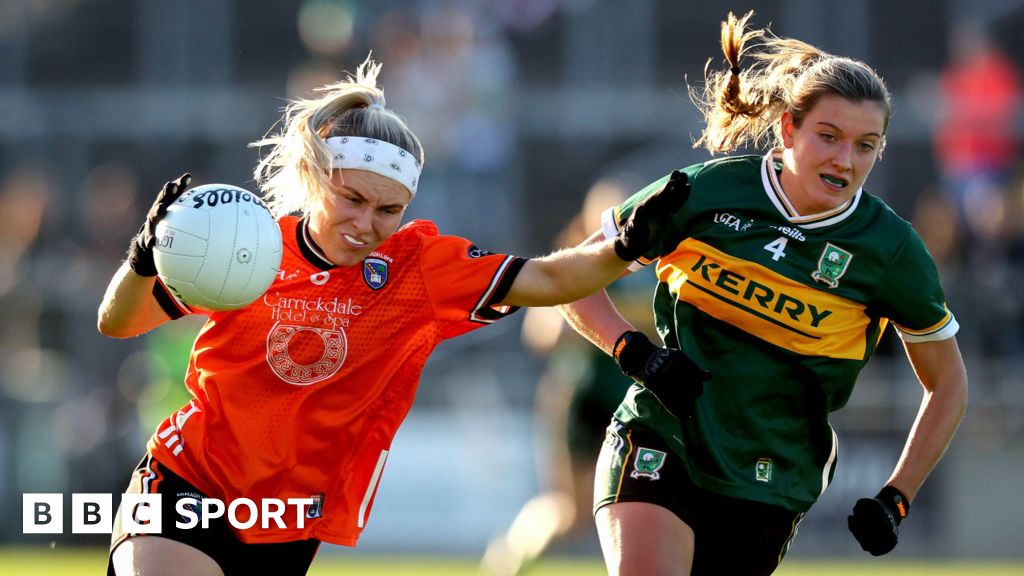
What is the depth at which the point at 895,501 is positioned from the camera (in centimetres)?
504

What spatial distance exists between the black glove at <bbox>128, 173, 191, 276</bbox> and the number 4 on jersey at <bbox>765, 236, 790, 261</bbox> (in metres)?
1.82

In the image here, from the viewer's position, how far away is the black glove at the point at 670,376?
4703mm

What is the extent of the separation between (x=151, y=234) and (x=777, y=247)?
6.35 feet

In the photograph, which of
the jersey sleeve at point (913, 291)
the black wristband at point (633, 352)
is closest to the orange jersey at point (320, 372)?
the black wristband at point (633, 352)

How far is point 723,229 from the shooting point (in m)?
4.98

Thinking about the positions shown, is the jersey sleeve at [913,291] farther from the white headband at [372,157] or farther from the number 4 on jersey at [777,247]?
the white headband at [372,157]

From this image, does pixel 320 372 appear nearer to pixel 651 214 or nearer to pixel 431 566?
pixel 651 214

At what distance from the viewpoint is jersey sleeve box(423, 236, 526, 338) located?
15.9 feet

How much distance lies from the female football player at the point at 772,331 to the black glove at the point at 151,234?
4.72 ft

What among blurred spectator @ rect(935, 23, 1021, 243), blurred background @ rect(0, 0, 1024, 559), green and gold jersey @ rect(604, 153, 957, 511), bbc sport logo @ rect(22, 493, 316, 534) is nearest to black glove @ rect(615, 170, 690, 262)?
green and gold jersey @ rect(604, 153, 957, 511)

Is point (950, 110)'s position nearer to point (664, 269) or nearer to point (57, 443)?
point (57, 443)

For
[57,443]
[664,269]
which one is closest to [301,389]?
[664,269]

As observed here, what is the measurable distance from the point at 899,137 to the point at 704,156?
70.4 inches

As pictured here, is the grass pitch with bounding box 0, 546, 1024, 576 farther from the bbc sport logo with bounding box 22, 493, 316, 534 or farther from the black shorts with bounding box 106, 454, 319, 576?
the bbc sport logo with bounding box 22, 493, 316, 534
